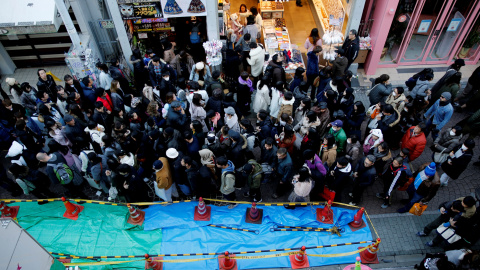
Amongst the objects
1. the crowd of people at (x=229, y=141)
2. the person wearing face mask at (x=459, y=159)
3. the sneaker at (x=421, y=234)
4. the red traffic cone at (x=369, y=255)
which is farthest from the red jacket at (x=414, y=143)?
the red traffic cone at (x=369, y=255)

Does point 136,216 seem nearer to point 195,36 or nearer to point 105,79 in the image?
point 105,79

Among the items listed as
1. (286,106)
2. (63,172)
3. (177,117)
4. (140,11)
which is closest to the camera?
(63,172)

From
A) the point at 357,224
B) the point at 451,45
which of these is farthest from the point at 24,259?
the point at 451,45

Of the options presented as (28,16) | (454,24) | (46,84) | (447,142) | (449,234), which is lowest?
(449,234)

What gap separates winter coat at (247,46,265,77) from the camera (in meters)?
9.84

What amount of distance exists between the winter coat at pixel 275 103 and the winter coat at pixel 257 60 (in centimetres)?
168

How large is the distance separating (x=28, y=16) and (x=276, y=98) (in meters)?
8.12

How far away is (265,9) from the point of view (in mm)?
12961

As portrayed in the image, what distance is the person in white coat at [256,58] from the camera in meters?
9.81

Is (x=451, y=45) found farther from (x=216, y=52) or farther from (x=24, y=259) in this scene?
(x=24, y=259)

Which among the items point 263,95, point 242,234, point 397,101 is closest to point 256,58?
point 263,95

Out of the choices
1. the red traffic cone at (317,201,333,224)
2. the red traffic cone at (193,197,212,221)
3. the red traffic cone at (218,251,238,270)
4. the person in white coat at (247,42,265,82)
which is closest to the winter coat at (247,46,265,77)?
the person in white coat at (247,42,265,82)

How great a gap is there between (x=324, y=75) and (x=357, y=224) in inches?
166

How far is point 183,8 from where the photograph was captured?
10250mm
